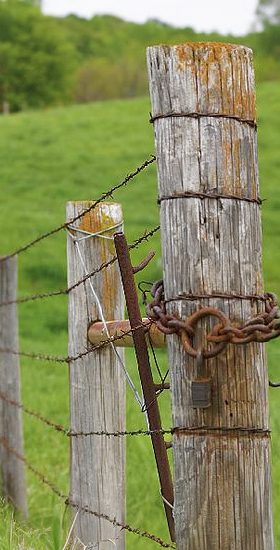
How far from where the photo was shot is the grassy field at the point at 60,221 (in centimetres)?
619

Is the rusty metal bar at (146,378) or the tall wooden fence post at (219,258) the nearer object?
the tall wooden fence post at (219,258)

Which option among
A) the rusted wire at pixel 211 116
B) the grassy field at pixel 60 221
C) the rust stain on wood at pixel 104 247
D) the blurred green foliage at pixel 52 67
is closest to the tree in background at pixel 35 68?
the blurred green foliage at pixel 52 67

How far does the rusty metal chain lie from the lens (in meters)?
2.37

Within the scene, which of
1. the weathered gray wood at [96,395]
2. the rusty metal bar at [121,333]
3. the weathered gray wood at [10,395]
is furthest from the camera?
the weathered gray wood at [10,395]

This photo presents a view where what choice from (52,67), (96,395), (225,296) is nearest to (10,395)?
(96,395)

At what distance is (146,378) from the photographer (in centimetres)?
298

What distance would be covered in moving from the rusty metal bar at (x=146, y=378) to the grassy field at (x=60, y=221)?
0.66 m

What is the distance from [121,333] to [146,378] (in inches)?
23.6

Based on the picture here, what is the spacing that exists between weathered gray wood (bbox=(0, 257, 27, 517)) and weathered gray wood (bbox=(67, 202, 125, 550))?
8.27 ft

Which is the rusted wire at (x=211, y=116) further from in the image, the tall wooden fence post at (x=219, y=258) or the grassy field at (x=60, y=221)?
the grassy field at (x=60, y=221)

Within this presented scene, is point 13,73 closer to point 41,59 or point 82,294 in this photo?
point 41,59

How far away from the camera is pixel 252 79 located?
2506 millimetres

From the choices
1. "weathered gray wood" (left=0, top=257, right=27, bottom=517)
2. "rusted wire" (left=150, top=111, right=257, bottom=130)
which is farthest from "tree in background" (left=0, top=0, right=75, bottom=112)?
"rusted wire" (left=150, top=111, right=257, bottom=130)

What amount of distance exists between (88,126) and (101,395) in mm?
26087
